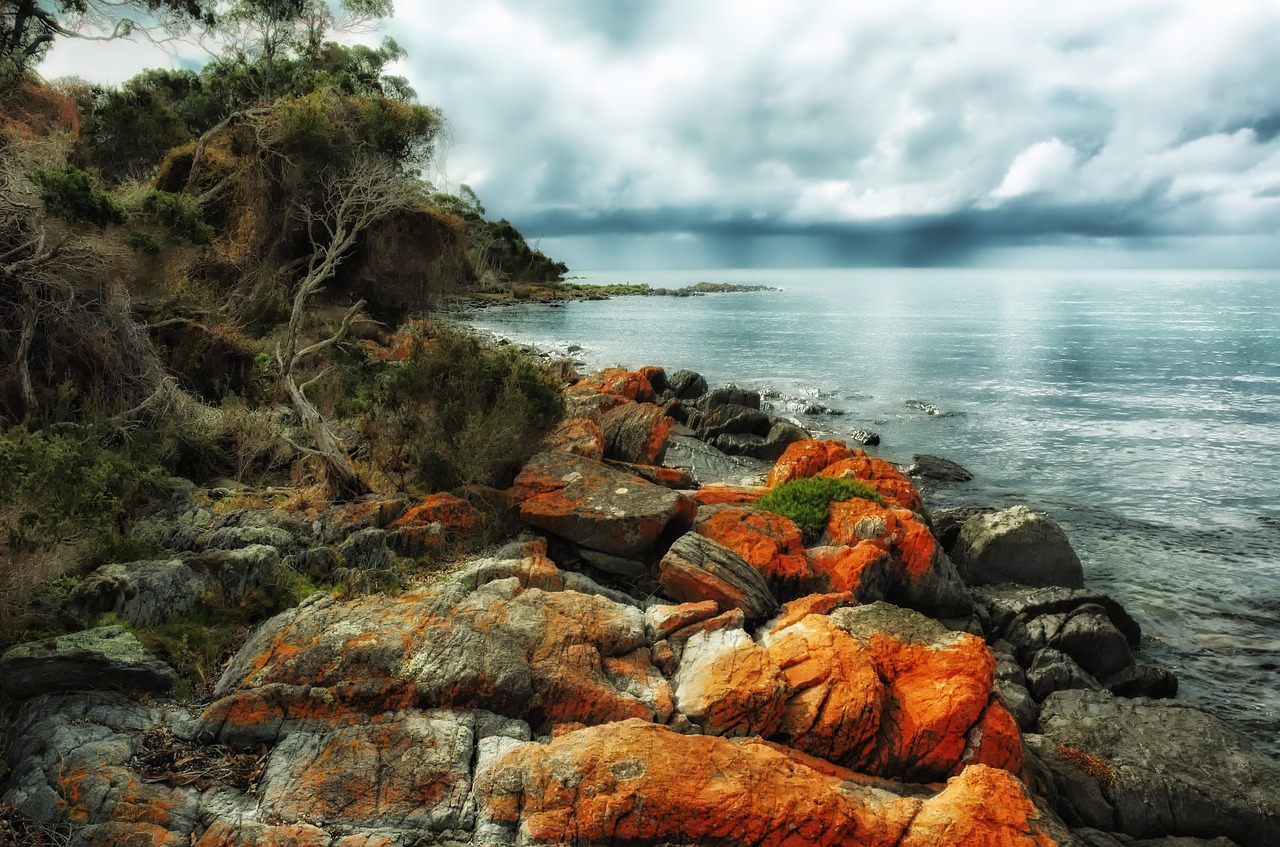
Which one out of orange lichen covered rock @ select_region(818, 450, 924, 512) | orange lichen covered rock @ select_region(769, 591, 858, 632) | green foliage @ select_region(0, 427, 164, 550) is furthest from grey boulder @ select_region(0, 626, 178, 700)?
orange lichen covered rock @ select_region(818, 450, 924, 512)

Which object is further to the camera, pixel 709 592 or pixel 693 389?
pixel 693 389

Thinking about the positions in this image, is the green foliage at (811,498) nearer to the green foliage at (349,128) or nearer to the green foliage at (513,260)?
the green foliage at (349,128)

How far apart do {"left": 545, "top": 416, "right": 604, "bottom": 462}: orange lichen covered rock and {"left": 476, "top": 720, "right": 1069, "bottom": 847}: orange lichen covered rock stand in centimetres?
862

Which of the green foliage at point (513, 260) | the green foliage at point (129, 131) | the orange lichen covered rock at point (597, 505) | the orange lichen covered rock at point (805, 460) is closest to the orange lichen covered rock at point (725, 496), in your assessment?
the orange lichen covered rock at point (805, 460)

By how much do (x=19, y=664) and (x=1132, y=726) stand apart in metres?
12.3

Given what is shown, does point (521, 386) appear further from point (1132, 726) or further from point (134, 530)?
point (1132, 726)

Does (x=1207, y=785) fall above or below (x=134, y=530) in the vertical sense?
below

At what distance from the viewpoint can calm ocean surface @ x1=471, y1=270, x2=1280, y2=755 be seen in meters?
14.0

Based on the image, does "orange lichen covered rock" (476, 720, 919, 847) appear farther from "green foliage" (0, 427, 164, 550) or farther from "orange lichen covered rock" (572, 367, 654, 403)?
"orange lichen covered rock" (572, 367, 654, 403)

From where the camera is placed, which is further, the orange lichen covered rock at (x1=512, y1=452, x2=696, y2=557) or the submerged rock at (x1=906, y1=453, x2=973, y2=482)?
the submerged rock at (x1=906, y1=453, x2=973, y2=482)

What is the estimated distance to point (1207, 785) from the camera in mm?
8086

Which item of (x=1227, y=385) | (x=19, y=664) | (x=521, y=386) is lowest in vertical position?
(x=1227, y=385)

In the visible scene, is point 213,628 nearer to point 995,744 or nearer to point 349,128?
point 995,744

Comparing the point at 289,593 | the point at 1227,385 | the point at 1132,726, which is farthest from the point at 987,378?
the point at 289,593
